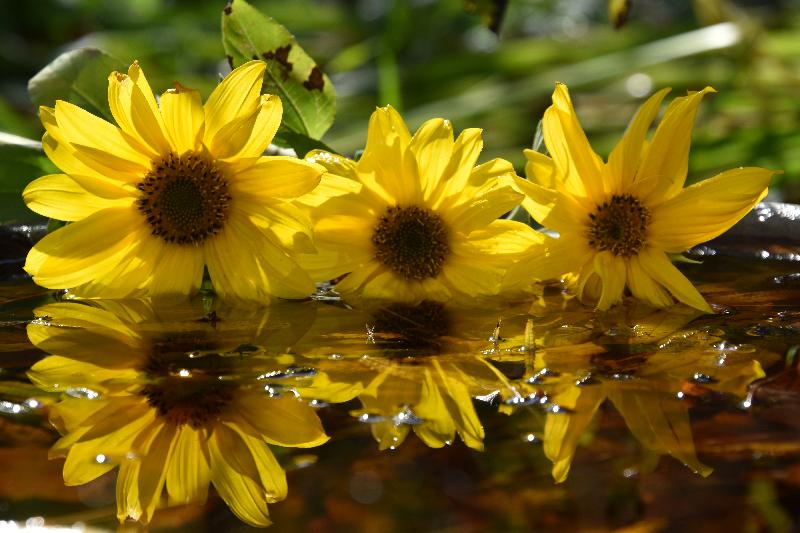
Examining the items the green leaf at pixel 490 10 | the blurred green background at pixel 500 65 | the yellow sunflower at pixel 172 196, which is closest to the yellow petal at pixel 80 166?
the yellow sunflower at pixel 172 196

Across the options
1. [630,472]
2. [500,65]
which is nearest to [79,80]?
[630,472]

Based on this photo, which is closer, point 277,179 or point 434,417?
point 434,417

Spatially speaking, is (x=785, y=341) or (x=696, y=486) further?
(x=785, y=341)

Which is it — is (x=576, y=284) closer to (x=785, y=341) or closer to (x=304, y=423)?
(x=785, y=341)

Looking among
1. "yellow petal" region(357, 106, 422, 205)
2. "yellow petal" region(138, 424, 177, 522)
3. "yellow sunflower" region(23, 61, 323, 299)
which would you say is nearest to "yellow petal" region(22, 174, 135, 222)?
"yellow sunflower" region(23, 61, 323, 299)

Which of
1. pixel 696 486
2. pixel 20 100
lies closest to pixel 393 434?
pixel 696 486

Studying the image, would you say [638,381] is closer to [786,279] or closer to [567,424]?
[567,424]

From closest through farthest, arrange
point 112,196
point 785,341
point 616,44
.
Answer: point 785,341 → point 112,196 → point 616,44
